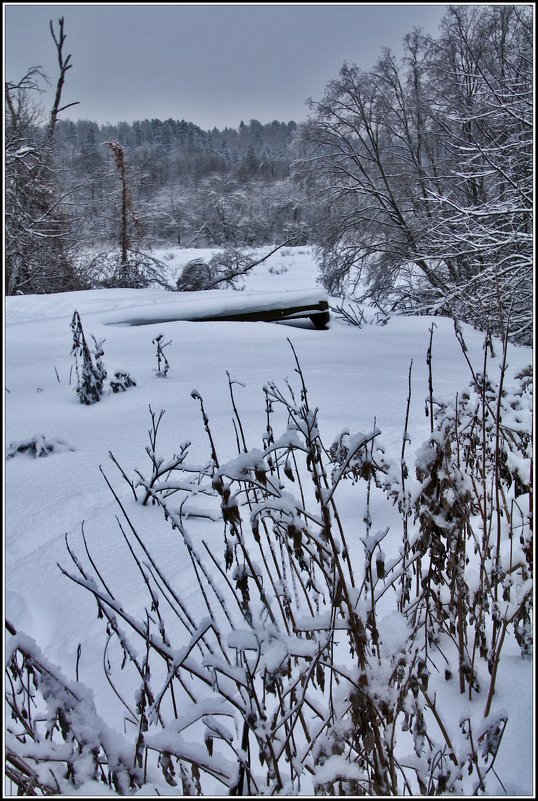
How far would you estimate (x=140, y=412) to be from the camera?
3.45 meters

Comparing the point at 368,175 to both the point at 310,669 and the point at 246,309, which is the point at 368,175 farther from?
the point at 310,669

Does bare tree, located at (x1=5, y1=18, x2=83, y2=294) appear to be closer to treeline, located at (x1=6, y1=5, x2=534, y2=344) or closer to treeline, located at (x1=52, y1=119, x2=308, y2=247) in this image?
treeline, located at (x1=6, y1=5, x2=534, y2=344)

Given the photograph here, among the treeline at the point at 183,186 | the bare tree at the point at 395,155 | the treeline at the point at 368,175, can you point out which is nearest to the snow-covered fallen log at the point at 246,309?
the treeline at the point at 368,175

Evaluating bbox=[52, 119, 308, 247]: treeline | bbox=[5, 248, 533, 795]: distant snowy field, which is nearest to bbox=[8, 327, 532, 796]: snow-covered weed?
bbox=[5, 248, 533, 795]: distant snowy field

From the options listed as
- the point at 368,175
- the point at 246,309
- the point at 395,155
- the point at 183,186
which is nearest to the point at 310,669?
the point at 246,309

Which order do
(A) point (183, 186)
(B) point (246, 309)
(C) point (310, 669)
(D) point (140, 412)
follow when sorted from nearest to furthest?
1. (C) point (310, 669)
2. (D) point (140, 412)
3. (B) point (246, 309)
4. (A) point (183, 186)

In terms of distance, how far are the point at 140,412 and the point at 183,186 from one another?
3100cm

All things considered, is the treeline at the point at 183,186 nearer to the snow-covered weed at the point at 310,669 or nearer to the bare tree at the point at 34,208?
the bare tree at the point at 34,208

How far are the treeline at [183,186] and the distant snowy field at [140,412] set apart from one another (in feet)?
13.9

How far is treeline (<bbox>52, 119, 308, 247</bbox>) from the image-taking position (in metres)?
12.7

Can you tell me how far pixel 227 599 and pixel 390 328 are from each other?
5.10 meters

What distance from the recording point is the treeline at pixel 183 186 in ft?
41.6

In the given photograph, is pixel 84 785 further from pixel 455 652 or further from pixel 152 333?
pixel 152 333

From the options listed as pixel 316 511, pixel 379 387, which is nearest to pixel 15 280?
pixel 379 387
